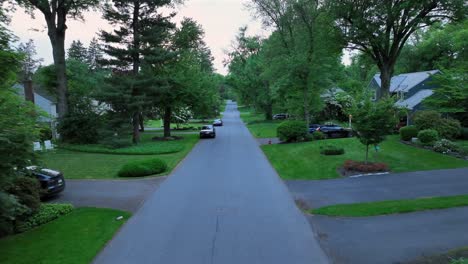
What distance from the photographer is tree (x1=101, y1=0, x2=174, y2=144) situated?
26.8 meters

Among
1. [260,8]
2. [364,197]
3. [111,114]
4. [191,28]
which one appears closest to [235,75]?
[260,8]

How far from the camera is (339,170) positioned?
16.7 m

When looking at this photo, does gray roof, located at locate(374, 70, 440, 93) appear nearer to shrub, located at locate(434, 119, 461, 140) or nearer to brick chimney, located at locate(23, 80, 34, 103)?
shrub, located at locate(434, 119, 461, 140)

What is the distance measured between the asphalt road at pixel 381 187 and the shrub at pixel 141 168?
7197mm

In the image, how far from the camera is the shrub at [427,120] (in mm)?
21919

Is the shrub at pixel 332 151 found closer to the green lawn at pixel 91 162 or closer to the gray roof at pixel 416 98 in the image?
the green lawn at pixel 91 162

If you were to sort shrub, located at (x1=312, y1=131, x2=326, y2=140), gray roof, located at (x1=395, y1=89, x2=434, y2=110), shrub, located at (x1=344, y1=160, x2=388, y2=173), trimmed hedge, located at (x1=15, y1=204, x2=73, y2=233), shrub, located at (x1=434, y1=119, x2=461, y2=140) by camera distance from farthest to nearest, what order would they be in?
gray roof, located at (x1=395, y1=89, x2=434, y2=110), shrub, located at (x1=312, y1=131, x2=326, y2=140), shrub, located at (x1=434, y1=119, x2=461, y2=140), shrub, located at (x1=344, y1=160, x2=388, y2=173), trimmed hedge, located at (x1=15, y1=204, x2=73, y2=233)

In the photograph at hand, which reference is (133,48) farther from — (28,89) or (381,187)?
(381,187)

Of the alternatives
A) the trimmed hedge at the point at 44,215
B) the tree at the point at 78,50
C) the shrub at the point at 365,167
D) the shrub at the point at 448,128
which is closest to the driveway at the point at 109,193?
the trimmed hedge at the point at 44,215

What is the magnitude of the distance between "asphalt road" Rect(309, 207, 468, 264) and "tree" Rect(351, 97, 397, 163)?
6.42 m

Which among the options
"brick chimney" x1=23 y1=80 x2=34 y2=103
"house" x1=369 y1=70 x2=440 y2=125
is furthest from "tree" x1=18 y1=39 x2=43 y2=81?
"house" x1=369 y1=70 x2=440 y2=125

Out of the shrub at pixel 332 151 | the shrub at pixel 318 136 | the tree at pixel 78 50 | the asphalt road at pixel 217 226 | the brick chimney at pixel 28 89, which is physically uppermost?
the tree at pixel 78 50

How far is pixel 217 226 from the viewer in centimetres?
952

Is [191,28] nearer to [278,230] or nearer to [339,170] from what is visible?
[339,170]
